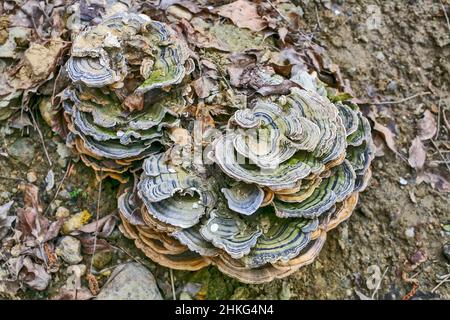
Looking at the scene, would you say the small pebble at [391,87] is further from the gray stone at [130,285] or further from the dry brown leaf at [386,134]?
the gray stone at [130,285]

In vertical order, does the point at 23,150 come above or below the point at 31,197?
above

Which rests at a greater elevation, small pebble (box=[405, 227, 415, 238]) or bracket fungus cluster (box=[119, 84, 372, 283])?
bracket fungus cluster (box=[119, 84, 372, 283])

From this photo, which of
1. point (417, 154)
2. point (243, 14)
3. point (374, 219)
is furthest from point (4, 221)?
point (417, 154)

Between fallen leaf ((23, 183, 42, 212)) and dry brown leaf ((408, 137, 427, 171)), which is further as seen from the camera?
dry brown leaf ((408, 137, 427, 171))

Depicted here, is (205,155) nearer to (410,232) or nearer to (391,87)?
(410,232)

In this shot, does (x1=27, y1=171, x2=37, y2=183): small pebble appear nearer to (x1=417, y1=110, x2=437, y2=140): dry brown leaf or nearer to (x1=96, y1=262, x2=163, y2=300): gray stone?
(x1=96, y1=262, x2=163, y2=300): gray stone

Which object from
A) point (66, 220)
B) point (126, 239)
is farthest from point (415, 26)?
point (66, 220)

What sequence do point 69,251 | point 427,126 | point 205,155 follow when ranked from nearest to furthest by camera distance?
point 205,155 < point 69,251 < point 427,126

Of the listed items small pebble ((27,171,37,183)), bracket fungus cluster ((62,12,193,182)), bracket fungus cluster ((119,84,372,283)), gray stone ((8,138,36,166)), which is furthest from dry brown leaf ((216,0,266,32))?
small pebble ((27,171,37,183))
